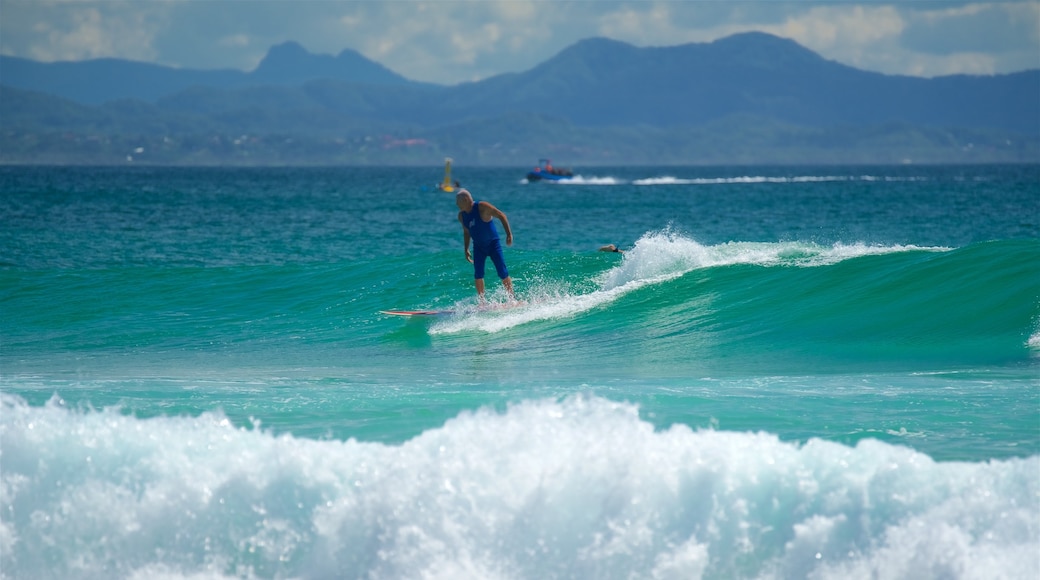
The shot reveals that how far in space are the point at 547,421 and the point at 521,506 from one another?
2.18 feet

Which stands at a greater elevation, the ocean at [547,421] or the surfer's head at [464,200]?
the surfer's head at [464,200]

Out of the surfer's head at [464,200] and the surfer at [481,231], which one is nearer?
the surfer's head at [464,200]

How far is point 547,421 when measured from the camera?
712cm

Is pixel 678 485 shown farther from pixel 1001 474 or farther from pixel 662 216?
pixel 662 216

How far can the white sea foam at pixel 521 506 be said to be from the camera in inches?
248

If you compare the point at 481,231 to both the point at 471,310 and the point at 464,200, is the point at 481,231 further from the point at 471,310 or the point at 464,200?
the point at 471,310

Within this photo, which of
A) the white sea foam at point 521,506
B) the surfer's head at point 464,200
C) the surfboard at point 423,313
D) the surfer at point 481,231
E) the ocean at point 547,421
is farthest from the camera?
the surfboard at point 423,313

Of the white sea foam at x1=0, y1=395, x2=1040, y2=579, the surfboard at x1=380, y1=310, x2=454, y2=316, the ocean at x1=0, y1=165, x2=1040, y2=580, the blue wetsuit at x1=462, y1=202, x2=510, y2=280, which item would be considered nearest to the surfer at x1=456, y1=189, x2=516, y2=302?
the blue wetsuit at x1=462, y1=202, x2=510, y2=280

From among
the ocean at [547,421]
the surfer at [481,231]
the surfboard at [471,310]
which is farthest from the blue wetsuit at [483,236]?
the ocean at [547,421]

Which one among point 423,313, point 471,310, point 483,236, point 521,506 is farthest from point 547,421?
point 423,313

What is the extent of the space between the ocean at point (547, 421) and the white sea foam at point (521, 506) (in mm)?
17

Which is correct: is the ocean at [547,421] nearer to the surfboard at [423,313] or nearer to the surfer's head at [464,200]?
the surfboard at [423,313]

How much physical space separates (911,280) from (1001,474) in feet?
28.3

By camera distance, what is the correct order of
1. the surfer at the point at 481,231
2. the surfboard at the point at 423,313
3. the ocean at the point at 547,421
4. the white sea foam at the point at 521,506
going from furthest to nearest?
the surfboard at the point at 423,313 < the surfer at the point at 481,231 < the ocean at the point at 547,421 < the white sea foam at the point at 521,506
